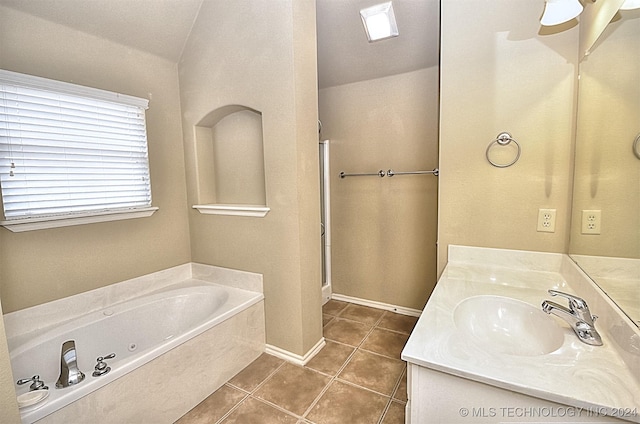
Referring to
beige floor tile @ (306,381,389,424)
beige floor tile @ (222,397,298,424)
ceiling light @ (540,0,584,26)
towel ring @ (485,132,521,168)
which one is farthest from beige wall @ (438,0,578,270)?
beige floor tile @ (222,397,298,424)

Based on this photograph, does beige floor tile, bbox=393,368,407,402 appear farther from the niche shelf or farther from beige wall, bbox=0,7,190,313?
beige wall, bbox=0,7,190,313

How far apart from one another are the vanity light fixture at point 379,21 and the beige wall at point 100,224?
165 centimetres

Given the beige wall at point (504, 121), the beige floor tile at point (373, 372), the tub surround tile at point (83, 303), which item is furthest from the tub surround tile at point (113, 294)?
the beige wall at point (504, 121)

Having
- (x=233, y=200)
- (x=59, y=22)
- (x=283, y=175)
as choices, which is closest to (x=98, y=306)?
(x=233, y=200)

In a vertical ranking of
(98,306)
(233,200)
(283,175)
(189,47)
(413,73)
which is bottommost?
(98,306)

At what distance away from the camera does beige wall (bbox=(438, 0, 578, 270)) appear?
151 centimetres

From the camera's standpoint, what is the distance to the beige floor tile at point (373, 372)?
1876 mm

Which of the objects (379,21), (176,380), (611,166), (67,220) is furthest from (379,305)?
(67,220)

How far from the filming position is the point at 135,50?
86.6 inches

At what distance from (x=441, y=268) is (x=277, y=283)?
45.6 inches

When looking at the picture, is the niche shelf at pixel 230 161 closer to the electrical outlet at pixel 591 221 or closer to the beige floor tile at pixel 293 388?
the beige floor tile at pixel 293 388

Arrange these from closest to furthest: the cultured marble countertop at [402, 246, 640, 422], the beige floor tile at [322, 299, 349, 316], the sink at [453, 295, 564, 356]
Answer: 1. the cultured marble countertop at [402, 246, 640, 422]
2. the sink at [453, 295, 564, 356]
3. the beige floor tile at [322, 299, 349, 316]

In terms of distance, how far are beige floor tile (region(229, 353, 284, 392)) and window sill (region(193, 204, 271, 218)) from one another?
1.09m

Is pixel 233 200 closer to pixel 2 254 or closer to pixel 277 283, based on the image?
pixel 277 283
